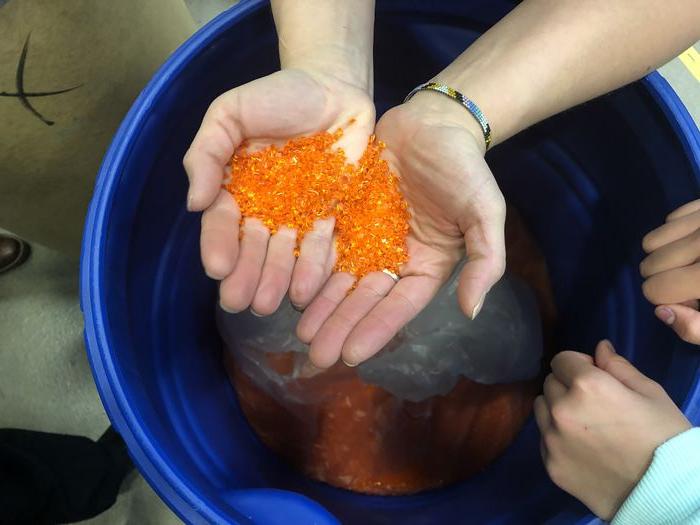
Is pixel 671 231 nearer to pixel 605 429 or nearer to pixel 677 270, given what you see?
pixel 677 270

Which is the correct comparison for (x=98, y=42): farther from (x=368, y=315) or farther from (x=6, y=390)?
(x=6, y=390)

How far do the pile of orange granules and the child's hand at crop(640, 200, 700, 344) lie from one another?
0.93 ft

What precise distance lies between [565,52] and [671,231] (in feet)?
0.77

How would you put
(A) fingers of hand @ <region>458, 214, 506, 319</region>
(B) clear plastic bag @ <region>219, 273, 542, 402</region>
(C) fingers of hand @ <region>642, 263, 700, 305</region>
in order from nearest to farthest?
1. (A) fingers of hand @ <region>458, 214, 506, 319</region>
2. (C) fingers of hand @ <region>642, 263, 700, 305</region>
3. (B) clear plastic bag @ <region>219, 273, 542, 402</region>

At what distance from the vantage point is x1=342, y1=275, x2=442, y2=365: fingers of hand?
58cm

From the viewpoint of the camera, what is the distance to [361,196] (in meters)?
0.66

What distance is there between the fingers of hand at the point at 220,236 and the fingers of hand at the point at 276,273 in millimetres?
40

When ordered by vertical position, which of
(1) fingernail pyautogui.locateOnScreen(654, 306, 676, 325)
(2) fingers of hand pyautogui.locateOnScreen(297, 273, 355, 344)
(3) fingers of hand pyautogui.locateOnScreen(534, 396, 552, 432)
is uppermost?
(1) fingernail pyautogui.locateOnScreen(654, 306, 676, 325)

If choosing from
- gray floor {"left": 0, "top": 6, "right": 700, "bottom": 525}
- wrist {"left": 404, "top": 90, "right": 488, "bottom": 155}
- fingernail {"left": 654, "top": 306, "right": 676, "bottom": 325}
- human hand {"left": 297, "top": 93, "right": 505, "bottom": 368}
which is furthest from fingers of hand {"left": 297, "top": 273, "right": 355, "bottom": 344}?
gray floor {"left": 0, "top": 6, "right": 700, "bottom": 525}

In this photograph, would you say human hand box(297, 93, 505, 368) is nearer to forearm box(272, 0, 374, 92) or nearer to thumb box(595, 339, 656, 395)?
forearm box(272, 0, 374, 92)

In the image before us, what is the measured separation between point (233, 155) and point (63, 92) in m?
0.24

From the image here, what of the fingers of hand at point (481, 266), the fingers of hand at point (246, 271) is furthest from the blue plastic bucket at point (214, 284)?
the fingers of hand at point (481, 266)

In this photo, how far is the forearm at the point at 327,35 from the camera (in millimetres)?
665

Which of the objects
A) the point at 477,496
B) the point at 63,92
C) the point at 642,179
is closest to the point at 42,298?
the point at 63,92
